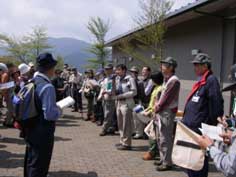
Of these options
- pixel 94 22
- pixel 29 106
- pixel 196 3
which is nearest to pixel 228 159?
pixel 29 106

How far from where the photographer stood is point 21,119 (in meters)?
4.55

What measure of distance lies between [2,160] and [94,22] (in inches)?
967

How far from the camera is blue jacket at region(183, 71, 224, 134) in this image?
5137 mm

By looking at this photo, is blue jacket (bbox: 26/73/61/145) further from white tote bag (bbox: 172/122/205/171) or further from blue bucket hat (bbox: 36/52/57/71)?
white tote bag (bbox: 172/122/205/171)

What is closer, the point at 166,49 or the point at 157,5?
the point at 157,5

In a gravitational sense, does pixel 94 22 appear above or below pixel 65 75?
above

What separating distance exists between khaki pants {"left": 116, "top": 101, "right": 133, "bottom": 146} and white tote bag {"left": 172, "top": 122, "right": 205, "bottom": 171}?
12.3 ft

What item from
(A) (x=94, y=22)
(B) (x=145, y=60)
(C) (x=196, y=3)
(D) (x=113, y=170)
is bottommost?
(D) (x=113, y=170)

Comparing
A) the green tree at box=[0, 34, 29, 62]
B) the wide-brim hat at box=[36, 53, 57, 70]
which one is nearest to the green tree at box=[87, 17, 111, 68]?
the green tree at box=[0, 34, 29, 62]

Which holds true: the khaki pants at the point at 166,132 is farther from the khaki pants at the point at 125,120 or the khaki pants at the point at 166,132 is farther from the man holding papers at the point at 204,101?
the khaki pants at the point at 125,120

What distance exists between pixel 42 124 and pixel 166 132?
9.48 feet

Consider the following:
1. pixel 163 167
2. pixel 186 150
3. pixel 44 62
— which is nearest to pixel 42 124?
pixel 44 62

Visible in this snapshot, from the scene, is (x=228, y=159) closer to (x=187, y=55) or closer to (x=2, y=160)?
(x=2, y=160)

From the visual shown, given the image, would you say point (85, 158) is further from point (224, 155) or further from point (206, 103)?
point (224, 155)
